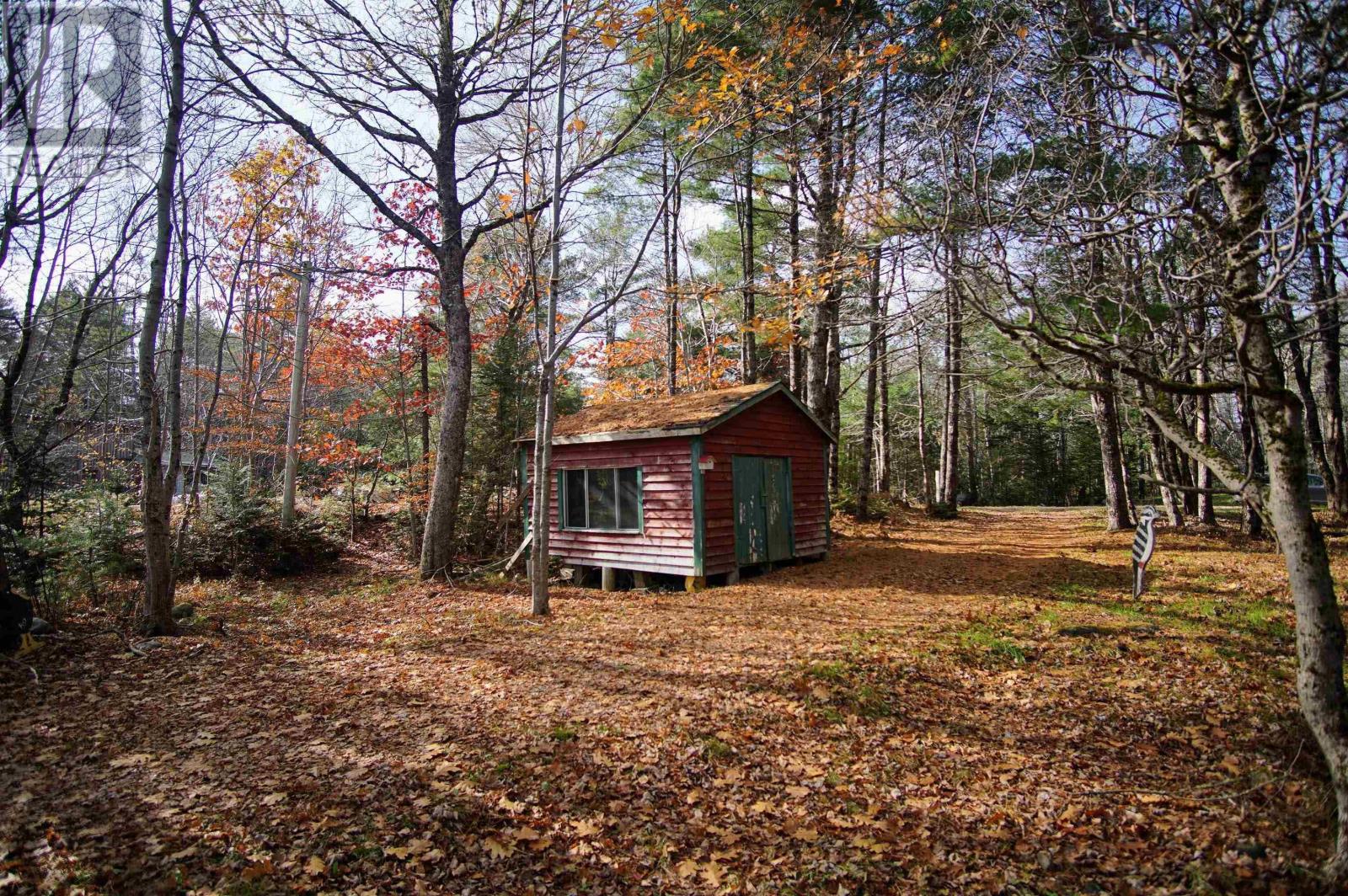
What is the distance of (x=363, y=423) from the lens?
20297mm

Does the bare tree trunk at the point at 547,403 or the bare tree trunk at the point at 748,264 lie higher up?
the bare tree trunk at the point at 748,264

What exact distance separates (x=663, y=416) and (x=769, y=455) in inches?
84.9

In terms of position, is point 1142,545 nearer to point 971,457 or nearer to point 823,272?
point 823,272

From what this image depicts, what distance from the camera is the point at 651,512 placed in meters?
11.0

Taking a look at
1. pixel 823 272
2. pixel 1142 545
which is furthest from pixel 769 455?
pixel 1142 545

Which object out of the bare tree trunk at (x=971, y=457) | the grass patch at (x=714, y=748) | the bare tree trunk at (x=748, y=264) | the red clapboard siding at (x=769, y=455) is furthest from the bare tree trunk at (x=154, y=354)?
the bare tree trunk at (x=971, y=457)

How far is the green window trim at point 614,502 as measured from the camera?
36.8 feet

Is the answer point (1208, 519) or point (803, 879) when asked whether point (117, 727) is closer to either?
point (803, 879)

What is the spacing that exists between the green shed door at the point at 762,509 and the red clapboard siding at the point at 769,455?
0.15 meters


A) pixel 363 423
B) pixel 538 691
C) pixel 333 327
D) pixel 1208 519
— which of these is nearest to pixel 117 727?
pixel 538 691

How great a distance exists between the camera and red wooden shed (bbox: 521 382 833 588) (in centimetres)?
1060

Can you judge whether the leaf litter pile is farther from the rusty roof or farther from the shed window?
the rusty roof

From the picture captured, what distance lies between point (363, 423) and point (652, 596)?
14.2 meters

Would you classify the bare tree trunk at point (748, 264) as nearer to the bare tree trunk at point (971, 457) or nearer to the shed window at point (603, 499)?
the shed window at point (603, 499)
